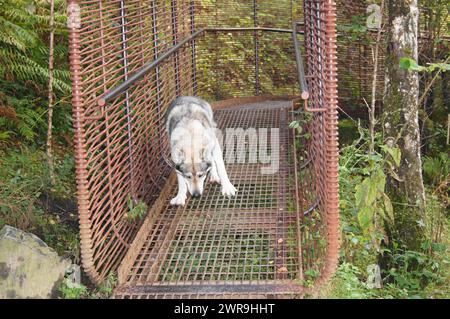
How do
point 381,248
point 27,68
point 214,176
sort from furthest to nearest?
point 27,68 → point 214,176 → point 381,248

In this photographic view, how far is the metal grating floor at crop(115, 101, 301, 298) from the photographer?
4.47 m

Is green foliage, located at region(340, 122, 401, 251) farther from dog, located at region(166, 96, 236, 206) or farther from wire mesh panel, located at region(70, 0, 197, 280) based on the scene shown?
wire mesh panel, located at region(70, 0, 197, 280)

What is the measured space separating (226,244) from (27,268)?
66.6 inches

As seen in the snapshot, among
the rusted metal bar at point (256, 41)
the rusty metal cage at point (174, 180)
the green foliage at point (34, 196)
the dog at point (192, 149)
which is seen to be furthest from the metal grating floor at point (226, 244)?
the rusted metal bar at point (256, 41)

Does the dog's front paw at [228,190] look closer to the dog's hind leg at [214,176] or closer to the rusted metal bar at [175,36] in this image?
the dog's hind leg at [214,176]

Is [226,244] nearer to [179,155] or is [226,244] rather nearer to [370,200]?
[179,155]

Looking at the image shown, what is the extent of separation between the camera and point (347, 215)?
6.51m

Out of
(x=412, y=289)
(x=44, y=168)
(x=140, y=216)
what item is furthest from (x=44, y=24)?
(x=412, y=289)

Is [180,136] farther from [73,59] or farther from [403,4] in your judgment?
[403,4]

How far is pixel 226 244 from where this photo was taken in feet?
17.2

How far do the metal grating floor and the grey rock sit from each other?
548 millimetres

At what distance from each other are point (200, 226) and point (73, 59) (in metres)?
2.16

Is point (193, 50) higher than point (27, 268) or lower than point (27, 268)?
higher

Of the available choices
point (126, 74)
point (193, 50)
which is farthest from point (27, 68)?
point (193, 50)
